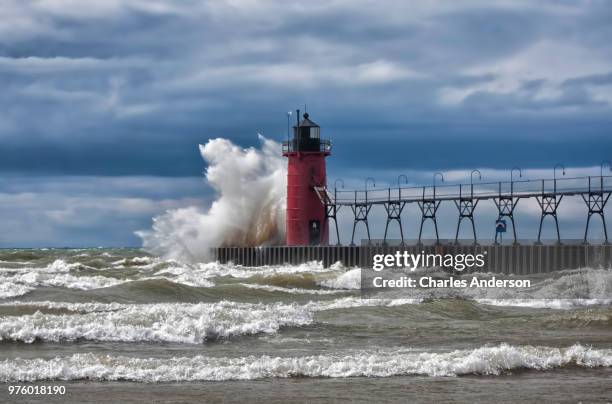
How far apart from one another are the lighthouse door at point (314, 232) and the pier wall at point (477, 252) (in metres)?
1.77

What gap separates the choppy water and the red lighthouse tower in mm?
16522

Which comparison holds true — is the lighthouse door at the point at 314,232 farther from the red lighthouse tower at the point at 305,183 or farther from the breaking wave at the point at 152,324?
the breaking wave at the point at 152,324

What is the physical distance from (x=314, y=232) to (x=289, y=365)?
28583 millimetres

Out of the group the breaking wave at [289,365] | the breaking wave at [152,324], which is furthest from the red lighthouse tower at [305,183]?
the breaking wave at [289,365]

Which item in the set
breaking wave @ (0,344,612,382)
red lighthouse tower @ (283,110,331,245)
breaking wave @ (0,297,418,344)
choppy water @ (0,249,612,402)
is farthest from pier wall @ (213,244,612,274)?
breaking wave @ (0,344,612,382)

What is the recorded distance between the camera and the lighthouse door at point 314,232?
3934cm

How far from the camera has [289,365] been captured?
35.7 feet

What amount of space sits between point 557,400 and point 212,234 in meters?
36.4

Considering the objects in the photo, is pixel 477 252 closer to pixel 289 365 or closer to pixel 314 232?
pixel 314 232

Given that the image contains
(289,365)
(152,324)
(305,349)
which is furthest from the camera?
(152,324)

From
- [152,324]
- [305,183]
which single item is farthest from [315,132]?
[152,324]

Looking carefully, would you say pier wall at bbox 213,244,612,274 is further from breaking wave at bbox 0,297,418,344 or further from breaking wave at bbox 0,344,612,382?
breaking wave at bbox 0,344,612,382

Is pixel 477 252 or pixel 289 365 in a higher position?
pixel 477 252

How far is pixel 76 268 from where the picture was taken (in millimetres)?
37188
